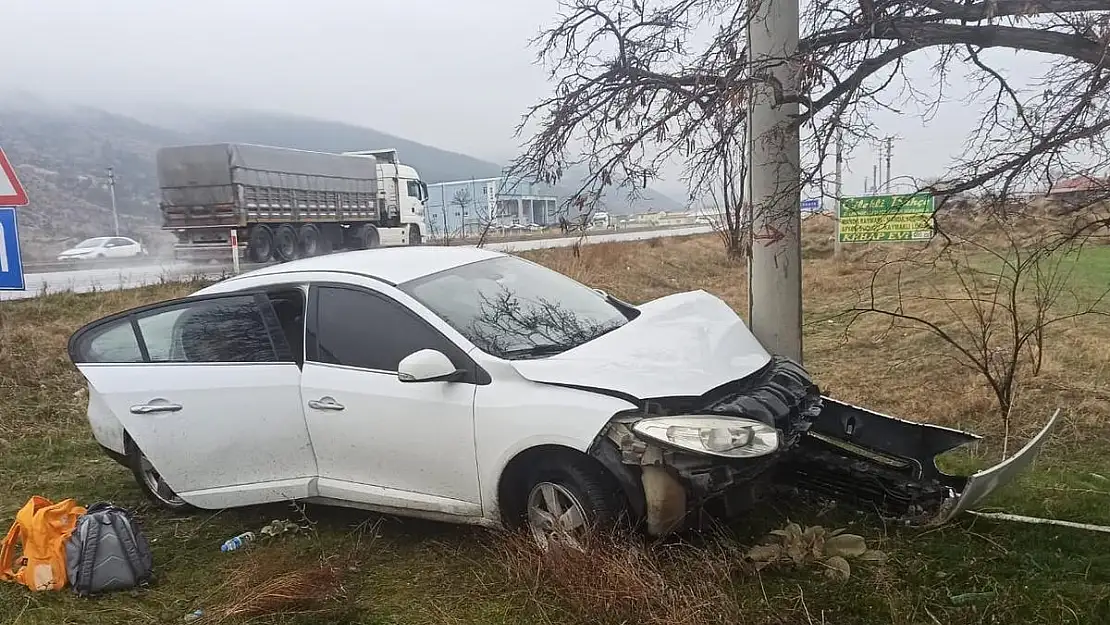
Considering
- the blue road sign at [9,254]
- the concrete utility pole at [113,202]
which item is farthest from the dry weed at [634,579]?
the concrete utility pole at [113,202]

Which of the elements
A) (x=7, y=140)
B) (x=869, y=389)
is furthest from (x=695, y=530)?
(x=7, y=140)

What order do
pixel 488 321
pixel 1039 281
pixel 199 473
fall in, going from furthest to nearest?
1. pixel 1039 281
2. pixel 199 473
3. pixel 488 321

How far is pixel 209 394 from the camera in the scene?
4.42 meters

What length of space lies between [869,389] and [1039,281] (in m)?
1.93

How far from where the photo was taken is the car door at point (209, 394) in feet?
14.1

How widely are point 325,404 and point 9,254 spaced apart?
3536 mm

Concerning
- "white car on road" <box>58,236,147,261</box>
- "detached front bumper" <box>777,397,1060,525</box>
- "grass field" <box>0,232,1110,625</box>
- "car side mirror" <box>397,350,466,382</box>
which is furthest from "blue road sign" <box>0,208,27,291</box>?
"white car on road" <box>58,236,147,261</box>

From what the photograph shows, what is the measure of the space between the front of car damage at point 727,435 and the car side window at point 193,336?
1580 mm

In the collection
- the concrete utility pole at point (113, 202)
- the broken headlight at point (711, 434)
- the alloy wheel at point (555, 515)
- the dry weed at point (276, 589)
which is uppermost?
the concrete utility pole at point (113, 202)

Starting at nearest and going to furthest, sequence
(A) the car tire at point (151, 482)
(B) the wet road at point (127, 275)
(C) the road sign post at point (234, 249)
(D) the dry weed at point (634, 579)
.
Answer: (D) the dry weed at point (634, 579) → (A) the car tire at point (151, 482) → (B) the wet road at point (127, 275) → (C) the road sign post at point (234, 249)

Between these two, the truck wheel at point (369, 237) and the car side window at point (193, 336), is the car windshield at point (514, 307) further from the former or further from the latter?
the truck wheel at point (369, 237)

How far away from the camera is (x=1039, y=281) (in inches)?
234

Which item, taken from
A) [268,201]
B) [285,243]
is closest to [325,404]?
[268,201]

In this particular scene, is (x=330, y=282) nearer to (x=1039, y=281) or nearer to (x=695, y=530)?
(x=695, y=530)
